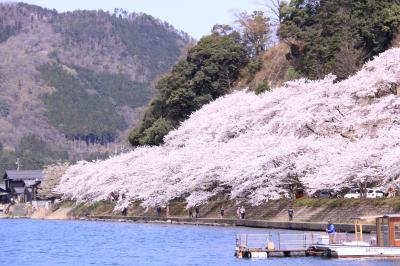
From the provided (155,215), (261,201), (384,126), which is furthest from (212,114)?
(384,126)

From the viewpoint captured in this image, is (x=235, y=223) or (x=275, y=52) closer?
(x=235, y=223)

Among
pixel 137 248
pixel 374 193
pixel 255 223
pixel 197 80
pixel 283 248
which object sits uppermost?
pixel 197 80

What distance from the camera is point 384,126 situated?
58688 millimetres

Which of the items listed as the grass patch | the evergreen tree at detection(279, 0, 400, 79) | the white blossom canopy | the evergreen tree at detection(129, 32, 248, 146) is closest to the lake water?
the white blossom canopy

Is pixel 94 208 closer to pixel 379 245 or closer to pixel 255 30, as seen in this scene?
pixel 255 30

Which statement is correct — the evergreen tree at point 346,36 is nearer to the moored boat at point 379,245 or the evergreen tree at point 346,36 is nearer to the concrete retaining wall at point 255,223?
the concrete retaining wall at point 255,223

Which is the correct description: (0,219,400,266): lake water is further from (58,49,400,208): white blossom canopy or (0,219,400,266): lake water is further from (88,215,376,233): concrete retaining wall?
(58,49,400,208): white blossom canopy

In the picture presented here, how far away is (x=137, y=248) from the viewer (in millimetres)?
48625

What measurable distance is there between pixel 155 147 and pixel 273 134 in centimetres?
2731

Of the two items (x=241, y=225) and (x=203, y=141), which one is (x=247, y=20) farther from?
(x=241, y=225)

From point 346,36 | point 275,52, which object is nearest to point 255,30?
point 275,52

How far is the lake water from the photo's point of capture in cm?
3962

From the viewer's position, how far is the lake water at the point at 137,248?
39.6m

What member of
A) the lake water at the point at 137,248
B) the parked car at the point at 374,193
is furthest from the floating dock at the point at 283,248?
the parked car at the point at 374,193
